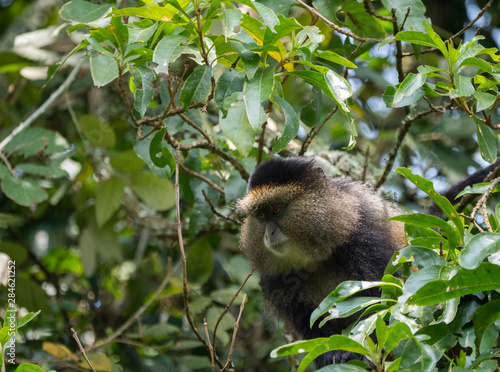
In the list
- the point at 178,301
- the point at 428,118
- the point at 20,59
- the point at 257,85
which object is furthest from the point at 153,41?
the point at 428,118

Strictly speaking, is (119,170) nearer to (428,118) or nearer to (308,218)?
(308,218)

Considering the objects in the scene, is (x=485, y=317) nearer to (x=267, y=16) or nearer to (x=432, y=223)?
(x=432, y=223)

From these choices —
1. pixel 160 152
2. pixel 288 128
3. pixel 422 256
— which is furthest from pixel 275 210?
pixel 422 256

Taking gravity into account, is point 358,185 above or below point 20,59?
below

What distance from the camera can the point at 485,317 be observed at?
5.29ft

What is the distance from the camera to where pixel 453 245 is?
1793 mm

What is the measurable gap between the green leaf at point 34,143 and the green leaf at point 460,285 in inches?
105

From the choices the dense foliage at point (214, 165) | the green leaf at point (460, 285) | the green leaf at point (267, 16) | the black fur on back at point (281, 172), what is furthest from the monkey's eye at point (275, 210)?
the green leaf at point (460, 285)

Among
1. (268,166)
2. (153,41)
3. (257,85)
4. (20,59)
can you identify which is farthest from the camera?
(20,59)

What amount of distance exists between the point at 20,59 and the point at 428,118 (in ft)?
A: 11.5

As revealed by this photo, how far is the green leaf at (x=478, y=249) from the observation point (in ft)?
4.76

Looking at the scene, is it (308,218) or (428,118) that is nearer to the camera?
(308,218)

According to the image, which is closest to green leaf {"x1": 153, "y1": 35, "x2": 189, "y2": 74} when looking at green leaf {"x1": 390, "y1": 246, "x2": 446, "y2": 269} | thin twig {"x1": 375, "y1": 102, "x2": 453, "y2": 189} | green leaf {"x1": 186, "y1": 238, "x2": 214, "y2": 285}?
green leaf {"x1": 390, "y1": 246, "x2": 446, "y2": 269}

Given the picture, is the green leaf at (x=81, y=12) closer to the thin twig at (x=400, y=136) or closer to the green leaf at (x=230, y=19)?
the green leaf at (x=230, y=19)
